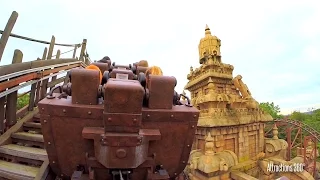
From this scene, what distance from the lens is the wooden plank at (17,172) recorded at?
98.5 inches

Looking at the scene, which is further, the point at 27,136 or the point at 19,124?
the point at 19,124

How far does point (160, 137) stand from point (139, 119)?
1.08 ft

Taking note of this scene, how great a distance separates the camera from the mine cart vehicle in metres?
1.66

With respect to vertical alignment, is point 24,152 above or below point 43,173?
above

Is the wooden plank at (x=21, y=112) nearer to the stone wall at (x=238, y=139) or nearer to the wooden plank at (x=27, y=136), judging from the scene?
the wooden plank at (x=27, y=136)

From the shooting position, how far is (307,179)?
10844 mm

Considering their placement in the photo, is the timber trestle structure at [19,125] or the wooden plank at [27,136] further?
the wooden plank at [27,136]

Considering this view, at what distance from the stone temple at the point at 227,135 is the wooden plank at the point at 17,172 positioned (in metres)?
8.62

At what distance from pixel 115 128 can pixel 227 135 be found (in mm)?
11202

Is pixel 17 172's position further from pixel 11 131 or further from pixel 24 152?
pixel 11 131

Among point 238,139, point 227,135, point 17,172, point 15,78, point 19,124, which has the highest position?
point 15,78

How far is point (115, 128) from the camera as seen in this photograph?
170cm

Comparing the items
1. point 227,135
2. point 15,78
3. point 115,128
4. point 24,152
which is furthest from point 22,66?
point 227,135

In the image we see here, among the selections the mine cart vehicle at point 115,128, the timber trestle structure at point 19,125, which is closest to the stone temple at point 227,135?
the timber trestle structure at point 19,125
